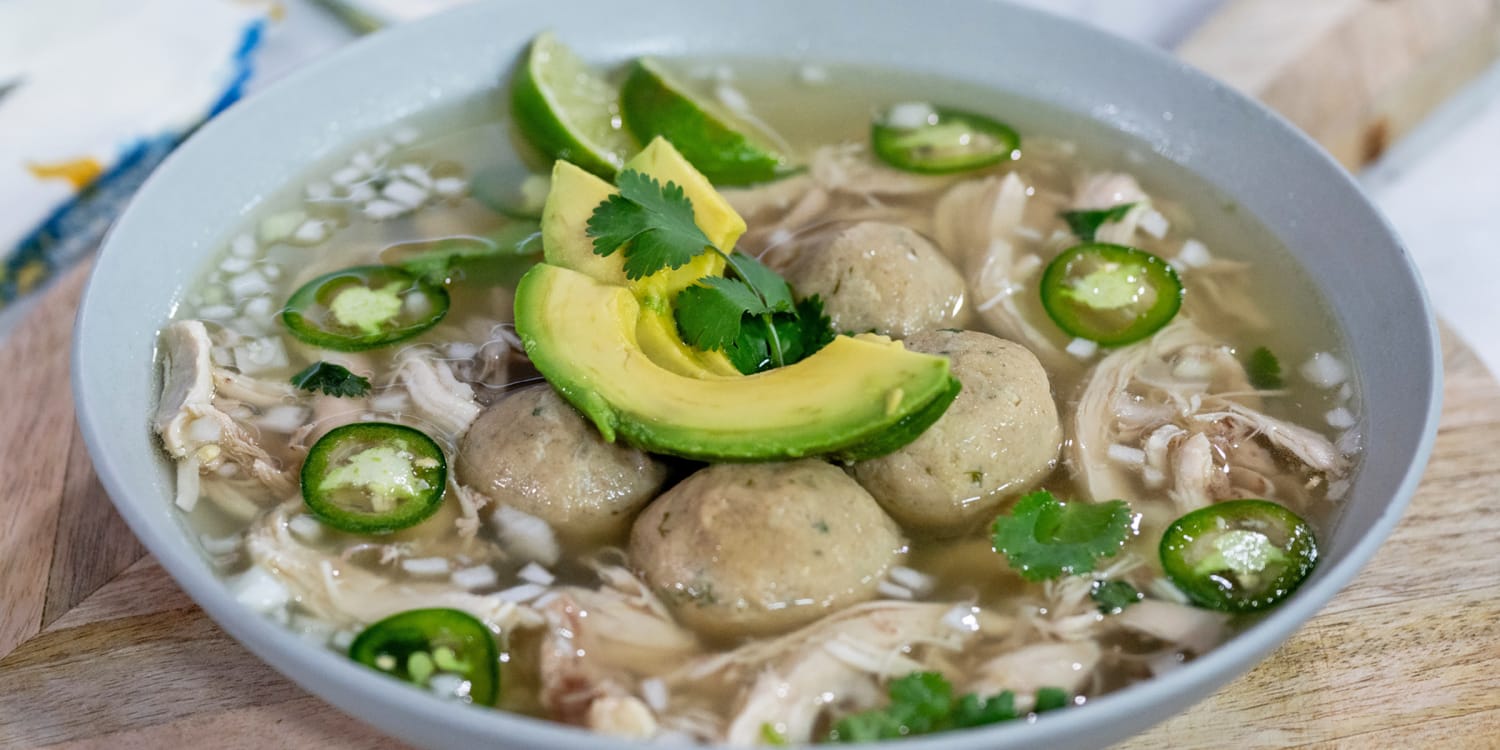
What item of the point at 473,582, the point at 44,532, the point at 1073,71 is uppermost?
the point at 1073,71

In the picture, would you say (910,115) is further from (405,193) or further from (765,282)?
(405,193)

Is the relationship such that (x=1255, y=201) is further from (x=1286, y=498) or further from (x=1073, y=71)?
(x=1286, y=498)

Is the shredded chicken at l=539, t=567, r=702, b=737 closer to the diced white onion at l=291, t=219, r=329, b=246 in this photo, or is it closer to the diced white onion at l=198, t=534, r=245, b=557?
the diced white onion at l=198, t=534, r=245, b=557

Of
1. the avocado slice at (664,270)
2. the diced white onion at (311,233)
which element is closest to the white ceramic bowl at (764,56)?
the diced white onion at (311,233)

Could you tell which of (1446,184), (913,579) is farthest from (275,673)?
(1446,184)

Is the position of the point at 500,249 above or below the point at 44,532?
above

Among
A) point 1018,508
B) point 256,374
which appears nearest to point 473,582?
point 256,374

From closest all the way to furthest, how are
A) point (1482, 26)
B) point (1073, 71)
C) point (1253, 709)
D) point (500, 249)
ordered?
point (1253, 709), point (500, 249), point (1073, 71), point (1482, 26)
